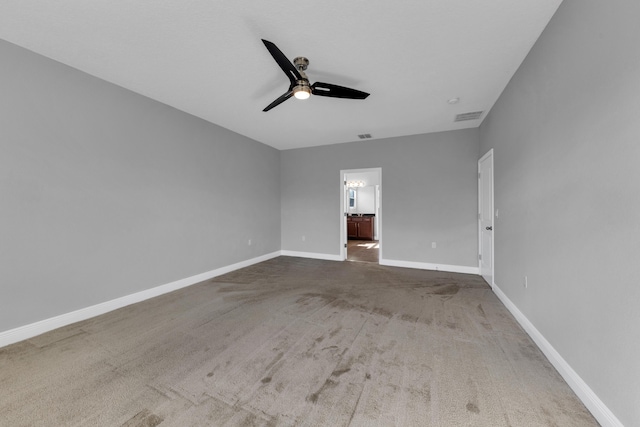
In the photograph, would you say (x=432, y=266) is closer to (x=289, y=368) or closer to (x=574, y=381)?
(x=574, y=381)

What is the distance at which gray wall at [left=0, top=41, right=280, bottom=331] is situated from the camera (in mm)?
2283

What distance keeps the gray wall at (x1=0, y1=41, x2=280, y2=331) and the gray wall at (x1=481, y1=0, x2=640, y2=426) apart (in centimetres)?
425

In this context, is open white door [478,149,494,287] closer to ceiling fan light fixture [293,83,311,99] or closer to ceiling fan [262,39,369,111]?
ceiling fan [262,39,369,111]

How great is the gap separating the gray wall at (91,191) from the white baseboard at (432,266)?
335 cm

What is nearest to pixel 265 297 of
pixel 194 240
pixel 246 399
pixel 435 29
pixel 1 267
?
pixel 194 240

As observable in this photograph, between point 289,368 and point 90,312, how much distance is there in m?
2.44

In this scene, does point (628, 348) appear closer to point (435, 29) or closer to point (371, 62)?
point (435, 29)

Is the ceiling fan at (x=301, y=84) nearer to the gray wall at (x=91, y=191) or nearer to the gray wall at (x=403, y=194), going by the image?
the gray wall at (x=91, y=191)

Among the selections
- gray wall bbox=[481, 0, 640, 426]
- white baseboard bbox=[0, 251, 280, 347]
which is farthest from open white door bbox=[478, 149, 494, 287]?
white baseboard bbox=[0, 251, 280, 347]

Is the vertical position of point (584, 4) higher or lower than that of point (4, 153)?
higher

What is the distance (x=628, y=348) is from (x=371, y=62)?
2697 mm

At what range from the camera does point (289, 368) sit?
1.88 metres

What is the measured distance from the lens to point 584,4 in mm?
1562

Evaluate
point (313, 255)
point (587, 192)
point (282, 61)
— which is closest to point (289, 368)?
point (587, 192)
